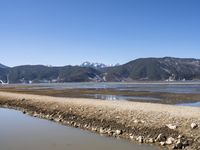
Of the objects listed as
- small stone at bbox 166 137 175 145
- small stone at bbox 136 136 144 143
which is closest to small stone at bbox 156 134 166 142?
small stone at bbox 166 137 175 145

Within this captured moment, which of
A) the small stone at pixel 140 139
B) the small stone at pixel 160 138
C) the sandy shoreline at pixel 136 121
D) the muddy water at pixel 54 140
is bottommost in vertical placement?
the muddy water at pixel 54 140

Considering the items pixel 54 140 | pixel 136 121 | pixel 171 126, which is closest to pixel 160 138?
pixel 171 126

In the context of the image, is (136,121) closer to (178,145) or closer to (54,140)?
(178,145)

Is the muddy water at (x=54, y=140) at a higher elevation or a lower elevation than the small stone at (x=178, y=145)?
lower

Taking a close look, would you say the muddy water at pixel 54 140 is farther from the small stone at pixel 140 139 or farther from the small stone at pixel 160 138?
the small stone at pixel 160 138

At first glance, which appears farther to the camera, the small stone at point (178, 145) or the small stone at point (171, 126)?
the small stone at point (171, 126)

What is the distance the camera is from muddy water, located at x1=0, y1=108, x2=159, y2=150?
2020cm

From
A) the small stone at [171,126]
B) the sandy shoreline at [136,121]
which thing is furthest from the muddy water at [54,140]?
the small stone at [171,126]

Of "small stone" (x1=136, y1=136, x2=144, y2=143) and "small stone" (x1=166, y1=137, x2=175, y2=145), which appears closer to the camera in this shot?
"small stone" (x1=166, y1=137, x2=175, y2=145)

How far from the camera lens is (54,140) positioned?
2256cm

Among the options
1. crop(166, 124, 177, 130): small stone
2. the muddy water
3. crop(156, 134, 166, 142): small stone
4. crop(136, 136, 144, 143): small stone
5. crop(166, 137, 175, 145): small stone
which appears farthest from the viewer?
crop(166, 124, 177, 130): small stone

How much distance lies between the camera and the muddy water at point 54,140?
20.2 meters

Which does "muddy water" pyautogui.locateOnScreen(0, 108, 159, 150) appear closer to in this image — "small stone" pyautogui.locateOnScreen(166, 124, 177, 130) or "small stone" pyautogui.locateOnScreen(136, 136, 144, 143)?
"small stone" pyautogui.locateOnScreen(136, 136, 144, 143)

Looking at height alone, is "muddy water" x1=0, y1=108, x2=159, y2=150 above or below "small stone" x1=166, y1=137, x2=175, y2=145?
below
